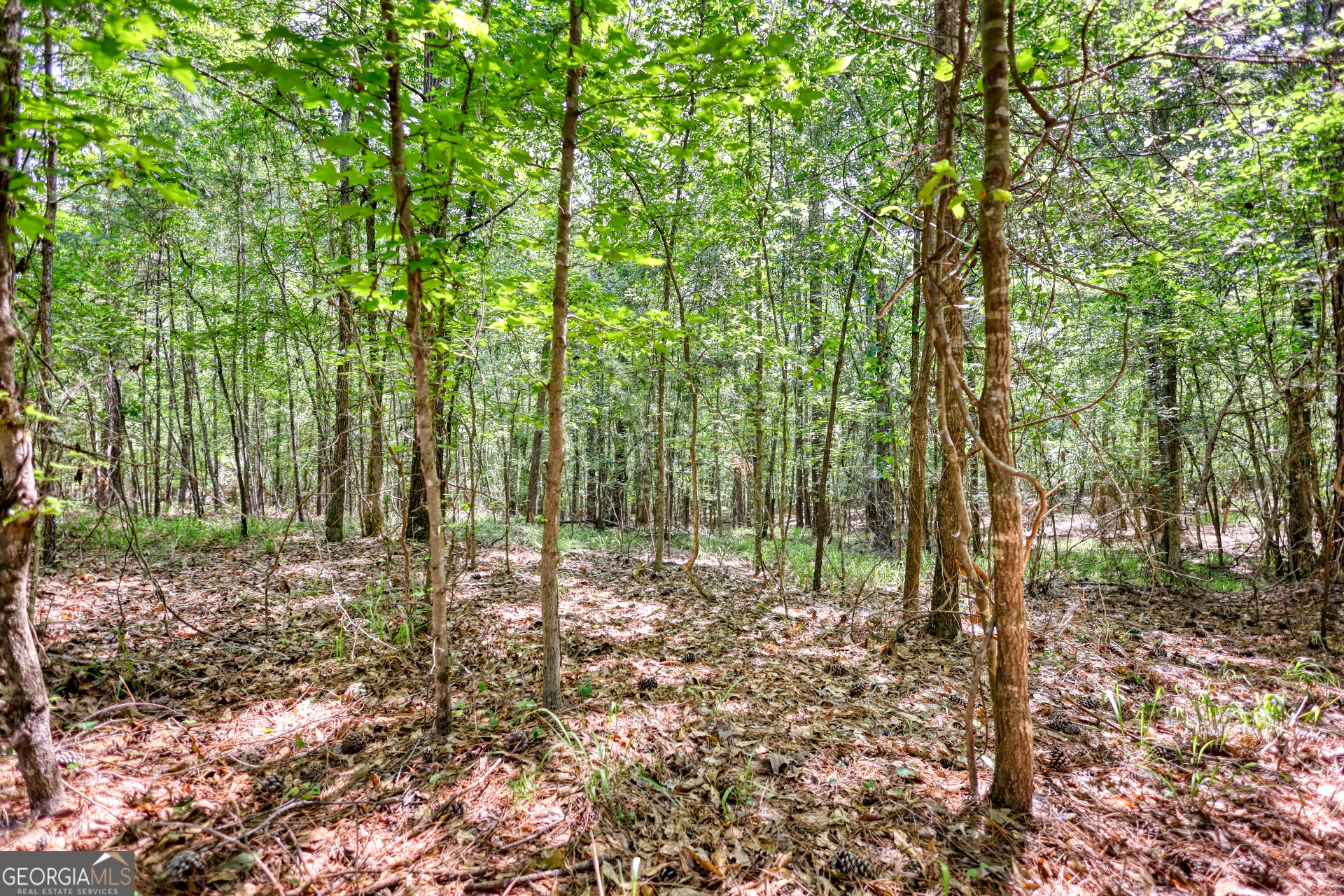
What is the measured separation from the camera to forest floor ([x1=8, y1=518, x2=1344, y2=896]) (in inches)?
98.0

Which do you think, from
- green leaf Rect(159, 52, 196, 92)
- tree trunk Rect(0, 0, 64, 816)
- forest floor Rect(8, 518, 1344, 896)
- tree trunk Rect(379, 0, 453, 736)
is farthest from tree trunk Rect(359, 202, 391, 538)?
green leaf Rect(159, 52, 196, 92)

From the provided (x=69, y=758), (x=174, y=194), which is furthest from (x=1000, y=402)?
(x=69, y=758)

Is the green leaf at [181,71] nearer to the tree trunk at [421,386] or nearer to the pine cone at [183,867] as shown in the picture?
the tree trunk at [421,386]

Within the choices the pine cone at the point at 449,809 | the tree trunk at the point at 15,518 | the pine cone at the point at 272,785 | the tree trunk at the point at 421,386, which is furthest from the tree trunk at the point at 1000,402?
the tree trunk at the point at 15,518

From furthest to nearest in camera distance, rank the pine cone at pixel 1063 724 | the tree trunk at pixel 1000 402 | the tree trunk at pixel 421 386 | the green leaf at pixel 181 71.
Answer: the pine cone at pixel 1063 724 → the tree trunk at pixel 421 386 → the tree trunk at pixel 1000 402 → the green leaf at pixel 181 71

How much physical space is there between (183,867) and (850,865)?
2912mm

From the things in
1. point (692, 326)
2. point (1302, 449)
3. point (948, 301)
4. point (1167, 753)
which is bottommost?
point (1167, 753)

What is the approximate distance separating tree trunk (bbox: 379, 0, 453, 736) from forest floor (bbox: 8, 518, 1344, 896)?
47 centimetres

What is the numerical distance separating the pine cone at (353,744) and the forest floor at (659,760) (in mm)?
21

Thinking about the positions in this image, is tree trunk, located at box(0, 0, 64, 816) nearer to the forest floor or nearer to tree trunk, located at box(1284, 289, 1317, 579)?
the forest floor

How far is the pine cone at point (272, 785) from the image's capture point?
9.66 feet

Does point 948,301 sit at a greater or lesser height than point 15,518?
greater

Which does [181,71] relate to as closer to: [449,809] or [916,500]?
[449,809]

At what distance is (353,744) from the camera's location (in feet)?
11.1
